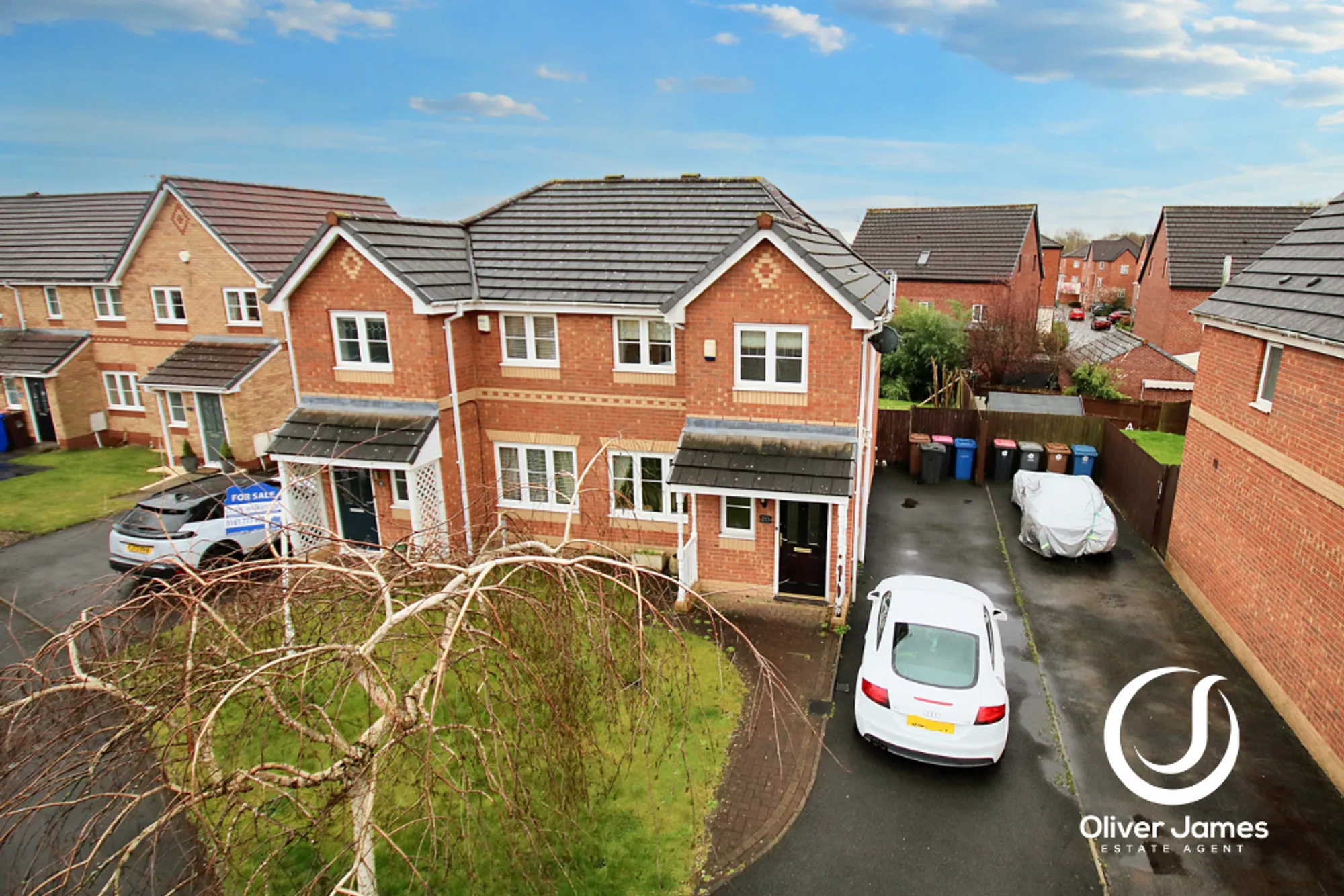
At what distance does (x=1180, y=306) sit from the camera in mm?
33906

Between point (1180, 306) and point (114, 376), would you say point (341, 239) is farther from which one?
point (1180, 306)

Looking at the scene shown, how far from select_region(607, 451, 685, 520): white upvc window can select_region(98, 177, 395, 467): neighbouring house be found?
38.4 ft

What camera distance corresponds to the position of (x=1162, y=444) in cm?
2316

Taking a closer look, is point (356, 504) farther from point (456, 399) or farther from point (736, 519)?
point (736, 519)

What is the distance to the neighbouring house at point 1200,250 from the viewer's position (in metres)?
33.6

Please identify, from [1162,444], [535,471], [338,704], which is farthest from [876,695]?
[1162,444]

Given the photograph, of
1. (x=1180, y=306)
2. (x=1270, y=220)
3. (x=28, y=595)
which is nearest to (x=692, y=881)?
(x=28, y=595)

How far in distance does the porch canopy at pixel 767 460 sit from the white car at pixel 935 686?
2714 mm

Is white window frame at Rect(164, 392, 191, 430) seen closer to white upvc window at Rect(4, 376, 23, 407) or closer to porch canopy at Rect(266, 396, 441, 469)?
white upvc window at Rect(4, 376, 23, 407)

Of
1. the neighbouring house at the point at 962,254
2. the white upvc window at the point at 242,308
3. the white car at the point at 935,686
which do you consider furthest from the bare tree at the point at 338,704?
the neighbouring house at the point at 962,254

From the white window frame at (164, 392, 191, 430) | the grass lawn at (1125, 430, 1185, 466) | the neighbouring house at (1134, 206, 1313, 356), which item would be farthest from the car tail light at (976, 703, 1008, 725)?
the neighbouring house at (1134, 206, 1313, 356)

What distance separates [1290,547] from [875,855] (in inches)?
286

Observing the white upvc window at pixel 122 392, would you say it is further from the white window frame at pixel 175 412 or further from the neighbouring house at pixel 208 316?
the white window frame at pixel 175 412

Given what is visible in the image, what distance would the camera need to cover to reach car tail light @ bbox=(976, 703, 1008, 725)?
344 inches
